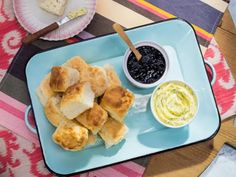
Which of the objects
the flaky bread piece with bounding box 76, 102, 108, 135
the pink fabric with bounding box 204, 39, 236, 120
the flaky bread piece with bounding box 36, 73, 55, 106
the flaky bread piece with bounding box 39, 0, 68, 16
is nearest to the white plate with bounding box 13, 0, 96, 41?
the flaky bread piece with bounding box 39, 0, 68, 16

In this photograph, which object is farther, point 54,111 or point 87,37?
point 87,37

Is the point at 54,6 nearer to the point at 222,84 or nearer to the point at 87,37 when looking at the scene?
the point at 87,37

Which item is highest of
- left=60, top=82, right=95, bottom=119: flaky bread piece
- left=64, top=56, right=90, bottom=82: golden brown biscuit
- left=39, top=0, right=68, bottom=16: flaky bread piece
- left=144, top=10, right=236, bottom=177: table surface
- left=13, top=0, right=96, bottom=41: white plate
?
left=39, top=0, right=68, bottom=16: flaky bread piece

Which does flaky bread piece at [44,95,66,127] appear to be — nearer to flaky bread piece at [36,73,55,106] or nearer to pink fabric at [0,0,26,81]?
flaky bread piece at [36,73,55,106]

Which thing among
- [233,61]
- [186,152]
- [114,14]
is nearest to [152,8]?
[114,14]

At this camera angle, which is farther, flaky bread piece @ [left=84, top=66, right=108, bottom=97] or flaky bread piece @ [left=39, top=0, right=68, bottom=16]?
flaky bread piece @ [left=39, top=0, right=68, bottom=16]

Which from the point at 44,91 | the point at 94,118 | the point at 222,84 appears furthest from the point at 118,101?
the point at 222,84

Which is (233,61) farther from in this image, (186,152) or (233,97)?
(186,152)

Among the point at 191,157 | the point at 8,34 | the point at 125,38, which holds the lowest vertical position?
the point at 191,157

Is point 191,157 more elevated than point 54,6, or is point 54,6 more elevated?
point 54,6
